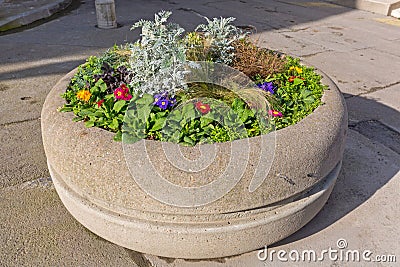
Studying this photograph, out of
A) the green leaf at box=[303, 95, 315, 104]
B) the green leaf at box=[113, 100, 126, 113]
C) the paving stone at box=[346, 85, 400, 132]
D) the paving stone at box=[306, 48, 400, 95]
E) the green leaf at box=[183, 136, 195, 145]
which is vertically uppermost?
the green leaf at box=[113, 100, 126, 113]

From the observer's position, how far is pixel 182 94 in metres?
2.71

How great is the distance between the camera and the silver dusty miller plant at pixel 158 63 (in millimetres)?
2672

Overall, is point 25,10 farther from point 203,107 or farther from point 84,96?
point 203,107

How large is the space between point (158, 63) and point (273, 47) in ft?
14.3

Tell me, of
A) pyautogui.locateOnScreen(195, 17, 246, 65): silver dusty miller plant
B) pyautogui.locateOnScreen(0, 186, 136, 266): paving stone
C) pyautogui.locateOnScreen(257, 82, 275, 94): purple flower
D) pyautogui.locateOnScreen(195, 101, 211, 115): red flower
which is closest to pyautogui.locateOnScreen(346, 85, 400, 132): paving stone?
pyautogui.locateOnScreen(257, 82, 275, 94): purple flower

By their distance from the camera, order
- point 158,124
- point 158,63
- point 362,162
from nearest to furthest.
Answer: point 158,124, point 158,63, point 362,162

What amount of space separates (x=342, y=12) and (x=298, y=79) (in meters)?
7.28

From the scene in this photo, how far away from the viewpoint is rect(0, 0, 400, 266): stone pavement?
258 centimetres

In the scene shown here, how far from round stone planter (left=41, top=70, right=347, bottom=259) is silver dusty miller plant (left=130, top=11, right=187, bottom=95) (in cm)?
53

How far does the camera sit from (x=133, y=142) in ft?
7.38

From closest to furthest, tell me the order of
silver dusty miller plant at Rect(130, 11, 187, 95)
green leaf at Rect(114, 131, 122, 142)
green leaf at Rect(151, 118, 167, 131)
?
1. green leaf at Rect(114, 131, 122, 142)
2. green leaf at Rect(151, 118, 167, 131)
3. silver dusty miller plant at Rect(130, 11, 187, 95)

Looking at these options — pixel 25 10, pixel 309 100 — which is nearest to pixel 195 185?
pixel 309 100

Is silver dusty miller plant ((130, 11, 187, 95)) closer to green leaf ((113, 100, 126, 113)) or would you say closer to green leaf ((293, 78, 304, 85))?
green leaf ((113, 100, 126, 113))

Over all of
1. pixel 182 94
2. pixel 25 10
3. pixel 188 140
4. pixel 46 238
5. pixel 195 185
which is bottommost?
pixel 46 238
